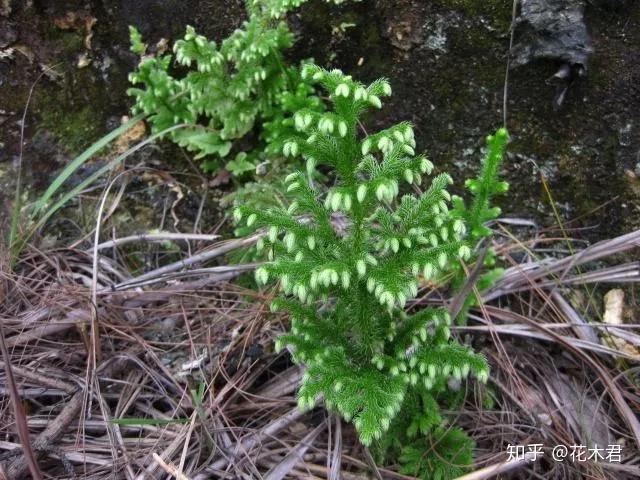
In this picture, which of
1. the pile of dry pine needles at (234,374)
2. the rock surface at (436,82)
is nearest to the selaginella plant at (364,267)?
the pile of dry pine needles at (234,374)

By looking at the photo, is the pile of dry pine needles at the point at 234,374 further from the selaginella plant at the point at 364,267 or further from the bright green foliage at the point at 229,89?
the bright green foliage at the point at 229,89

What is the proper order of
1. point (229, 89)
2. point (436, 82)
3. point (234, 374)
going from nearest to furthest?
1. point (234, 374)
2. point (436, 82)
3. point (229, 89)

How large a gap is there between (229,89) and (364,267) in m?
1.68

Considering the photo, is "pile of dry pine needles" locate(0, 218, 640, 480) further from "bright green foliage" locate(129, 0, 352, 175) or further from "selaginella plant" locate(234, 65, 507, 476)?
"bright green foliage" locate(129, 0, 352, 175)

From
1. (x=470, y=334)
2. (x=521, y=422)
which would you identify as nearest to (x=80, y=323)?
(x=470, y=334)

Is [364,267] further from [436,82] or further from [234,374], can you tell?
[436,82]

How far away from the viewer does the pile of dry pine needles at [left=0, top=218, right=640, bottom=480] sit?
2.29 meters

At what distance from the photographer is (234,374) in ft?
8.46

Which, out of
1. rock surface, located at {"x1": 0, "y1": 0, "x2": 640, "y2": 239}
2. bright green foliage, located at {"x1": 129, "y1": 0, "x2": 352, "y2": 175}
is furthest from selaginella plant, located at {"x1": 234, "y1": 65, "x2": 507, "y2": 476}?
bright green foliage, located at {"x1": 129, "y1": 0, "x2": 352, "y2": 175}

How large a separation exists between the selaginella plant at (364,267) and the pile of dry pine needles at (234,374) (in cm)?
36

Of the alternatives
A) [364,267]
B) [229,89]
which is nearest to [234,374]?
[364,267]

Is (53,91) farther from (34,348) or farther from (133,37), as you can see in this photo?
(34,348)

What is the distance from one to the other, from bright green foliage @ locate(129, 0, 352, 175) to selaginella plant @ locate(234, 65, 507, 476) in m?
1.14

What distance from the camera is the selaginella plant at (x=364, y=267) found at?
188 centimetres
